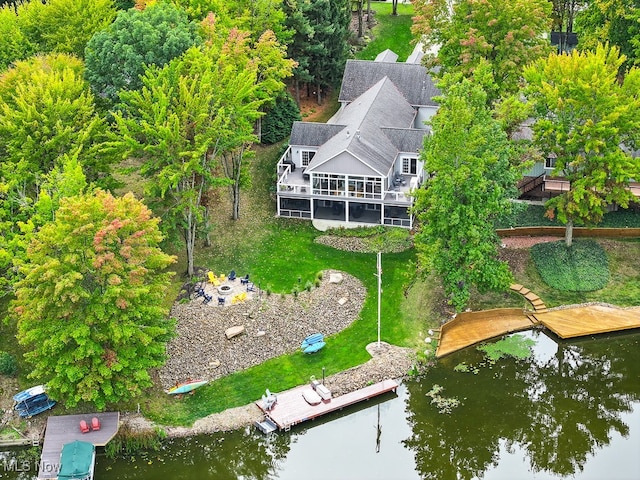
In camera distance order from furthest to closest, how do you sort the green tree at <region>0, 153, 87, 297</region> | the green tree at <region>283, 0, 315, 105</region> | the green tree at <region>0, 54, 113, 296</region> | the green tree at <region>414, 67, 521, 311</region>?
the green tree at <region>283, 0, 315, 105</region>
the green tree at <region>0, 54, 113, 296</region>
the green tree at <region>414, 67, 521, 311</region>
the green tree at <region>0, 153, 87, 297</region>

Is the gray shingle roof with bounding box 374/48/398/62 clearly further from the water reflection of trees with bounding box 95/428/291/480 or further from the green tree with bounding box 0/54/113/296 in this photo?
the water reflection of trees with bounding box 95/428/291/480

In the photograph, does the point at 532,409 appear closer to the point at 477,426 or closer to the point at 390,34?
the point at 477,426

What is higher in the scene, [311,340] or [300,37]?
[300,37]

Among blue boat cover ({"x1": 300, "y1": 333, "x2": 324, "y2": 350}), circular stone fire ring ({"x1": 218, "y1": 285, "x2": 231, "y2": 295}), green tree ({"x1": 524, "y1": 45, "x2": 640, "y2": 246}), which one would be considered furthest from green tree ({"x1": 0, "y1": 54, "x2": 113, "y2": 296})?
green tree ({"x1": 524, "y1": 45, "x2": 640, "y2": 246})

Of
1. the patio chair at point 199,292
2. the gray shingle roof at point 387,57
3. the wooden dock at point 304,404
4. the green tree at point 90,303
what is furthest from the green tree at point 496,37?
the green tree at point 90,303

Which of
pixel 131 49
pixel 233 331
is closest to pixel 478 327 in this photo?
pixel 233 331

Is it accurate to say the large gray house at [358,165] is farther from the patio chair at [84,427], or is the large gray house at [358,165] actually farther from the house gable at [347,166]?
the patio chair at [84,427]

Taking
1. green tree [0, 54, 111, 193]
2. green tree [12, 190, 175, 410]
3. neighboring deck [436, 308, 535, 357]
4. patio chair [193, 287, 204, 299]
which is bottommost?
neighboring deck [436, 308, 535, 357]
